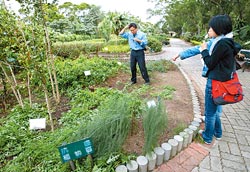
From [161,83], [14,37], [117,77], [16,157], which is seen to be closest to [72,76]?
[117,77]

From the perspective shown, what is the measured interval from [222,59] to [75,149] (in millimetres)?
1663

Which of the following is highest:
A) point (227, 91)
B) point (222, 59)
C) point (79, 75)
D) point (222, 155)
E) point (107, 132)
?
point (222, 59)

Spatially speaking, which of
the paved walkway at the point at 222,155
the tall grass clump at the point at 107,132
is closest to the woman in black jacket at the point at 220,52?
the paved walkway at the point at 222,155

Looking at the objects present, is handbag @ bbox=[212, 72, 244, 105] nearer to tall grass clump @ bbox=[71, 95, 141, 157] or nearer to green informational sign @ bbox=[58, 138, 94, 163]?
tall grass clump @ bbox=[71, 95, 141, 157]

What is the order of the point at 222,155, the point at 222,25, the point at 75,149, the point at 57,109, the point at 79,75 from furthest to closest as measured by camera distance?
the point at 79,75
the point at 57,109
the point at 222,155
the point at 222,25
the point at 75,149

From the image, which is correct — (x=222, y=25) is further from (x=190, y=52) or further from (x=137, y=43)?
(x=137, y=43)

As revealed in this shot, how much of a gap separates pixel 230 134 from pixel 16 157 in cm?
280

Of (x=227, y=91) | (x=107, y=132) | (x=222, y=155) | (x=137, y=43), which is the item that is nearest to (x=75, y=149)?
(x=107, y=132)

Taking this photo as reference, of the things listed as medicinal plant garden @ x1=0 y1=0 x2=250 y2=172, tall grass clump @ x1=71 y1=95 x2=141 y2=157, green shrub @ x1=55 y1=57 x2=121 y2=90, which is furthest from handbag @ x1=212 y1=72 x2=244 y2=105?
green shrub @ x1=55 y1=57 x2=121 y2=90

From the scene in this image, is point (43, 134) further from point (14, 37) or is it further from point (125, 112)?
point (14, 37)

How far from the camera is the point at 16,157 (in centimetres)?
201

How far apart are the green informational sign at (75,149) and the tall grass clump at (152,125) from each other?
62 centimetres

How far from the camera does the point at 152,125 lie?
1.88m

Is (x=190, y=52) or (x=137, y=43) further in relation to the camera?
(x=137, y=43)
